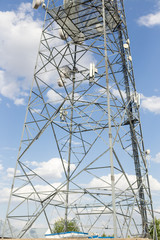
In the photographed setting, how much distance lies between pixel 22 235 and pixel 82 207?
153 inches

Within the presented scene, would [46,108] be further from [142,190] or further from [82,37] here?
[142,190]

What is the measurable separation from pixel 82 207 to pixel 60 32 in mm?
11877

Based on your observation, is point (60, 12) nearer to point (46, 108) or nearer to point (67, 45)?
point (67, 45)

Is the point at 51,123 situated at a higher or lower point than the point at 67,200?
Answer: higher

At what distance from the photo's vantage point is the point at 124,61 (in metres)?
18.8

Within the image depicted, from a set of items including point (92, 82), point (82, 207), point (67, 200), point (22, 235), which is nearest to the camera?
point (22, 235)

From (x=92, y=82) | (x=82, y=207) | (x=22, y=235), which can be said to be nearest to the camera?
(x=22, y=235)

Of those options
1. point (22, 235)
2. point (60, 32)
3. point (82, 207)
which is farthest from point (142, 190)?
point (60, 32)

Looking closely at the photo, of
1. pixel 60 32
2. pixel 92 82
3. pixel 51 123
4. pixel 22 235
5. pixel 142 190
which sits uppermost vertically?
pixel 60 32

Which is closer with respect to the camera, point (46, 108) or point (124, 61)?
point (46, 108)

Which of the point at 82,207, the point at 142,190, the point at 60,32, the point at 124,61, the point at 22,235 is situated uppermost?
the point at 60,32

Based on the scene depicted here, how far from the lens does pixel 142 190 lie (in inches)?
635

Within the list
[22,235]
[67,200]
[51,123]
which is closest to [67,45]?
[51,123]

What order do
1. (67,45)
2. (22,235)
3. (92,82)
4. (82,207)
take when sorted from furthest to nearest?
(67,45) < (82,207) < (92,82) < (22,235)
